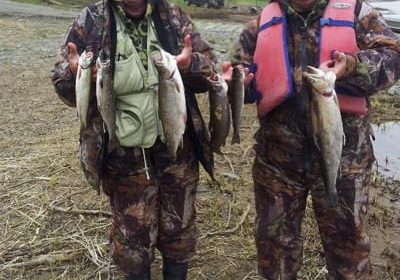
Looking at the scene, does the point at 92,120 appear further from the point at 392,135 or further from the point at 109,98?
the point at 392,135

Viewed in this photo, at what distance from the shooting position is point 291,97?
12.5ft

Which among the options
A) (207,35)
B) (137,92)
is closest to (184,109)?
(137,92)

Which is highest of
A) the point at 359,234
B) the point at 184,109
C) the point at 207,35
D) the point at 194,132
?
the point at 184,109

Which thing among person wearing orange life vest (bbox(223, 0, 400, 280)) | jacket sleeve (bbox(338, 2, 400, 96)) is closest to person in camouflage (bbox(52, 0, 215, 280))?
person wearing orange life vest (bbox(223, 0, 400, 280))

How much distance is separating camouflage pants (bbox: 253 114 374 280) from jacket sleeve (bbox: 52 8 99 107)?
133 cm

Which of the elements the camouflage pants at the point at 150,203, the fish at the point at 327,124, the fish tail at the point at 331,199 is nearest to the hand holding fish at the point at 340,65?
the fish at the point at 327,124

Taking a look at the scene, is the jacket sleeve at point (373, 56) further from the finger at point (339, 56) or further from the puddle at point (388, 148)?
the puddle at point (388, 148)

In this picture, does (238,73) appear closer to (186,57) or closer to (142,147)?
(186,57)

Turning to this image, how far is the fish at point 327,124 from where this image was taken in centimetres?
333

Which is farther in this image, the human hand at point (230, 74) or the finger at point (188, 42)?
the human hand at point (230, 74)

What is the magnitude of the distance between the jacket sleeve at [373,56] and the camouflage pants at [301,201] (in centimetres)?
25

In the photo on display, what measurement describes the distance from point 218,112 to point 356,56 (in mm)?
960

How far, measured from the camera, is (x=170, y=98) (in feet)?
11.7

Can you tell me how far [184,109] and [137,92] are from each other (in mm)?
380
